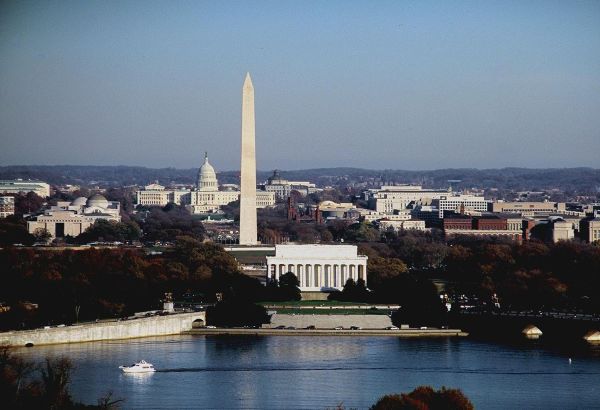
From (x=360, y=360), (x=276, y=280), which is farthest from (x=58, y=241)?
(x=360, y=360)

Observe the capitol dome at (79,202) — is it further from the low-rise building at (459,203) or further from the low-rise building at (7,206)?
the low-rise building at (459,203)

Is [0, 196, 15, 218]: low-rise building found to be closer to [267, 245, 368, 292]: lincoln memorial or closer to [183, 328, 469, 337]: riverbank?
[267, 245, 368, 292]: lincoln memorial

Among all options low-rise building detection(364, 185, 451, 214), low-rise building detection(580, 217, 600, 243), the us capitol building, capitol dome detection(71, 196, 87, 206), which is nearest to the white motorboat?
low-rise building detection(580, 217, 600, 243)

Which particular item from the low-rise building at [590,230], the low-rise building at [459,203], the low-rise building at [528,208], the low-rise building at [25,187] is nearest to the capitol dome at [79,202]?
the low-rise building at [25,187]

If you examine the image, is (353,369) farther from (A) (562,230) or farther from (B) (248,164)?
(A) (562,230)

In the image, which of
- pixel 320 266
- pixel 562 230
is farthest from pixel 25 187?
pixel 320 266

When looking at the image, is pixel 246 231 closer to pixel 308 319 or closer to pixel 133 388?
pixel 308 319
